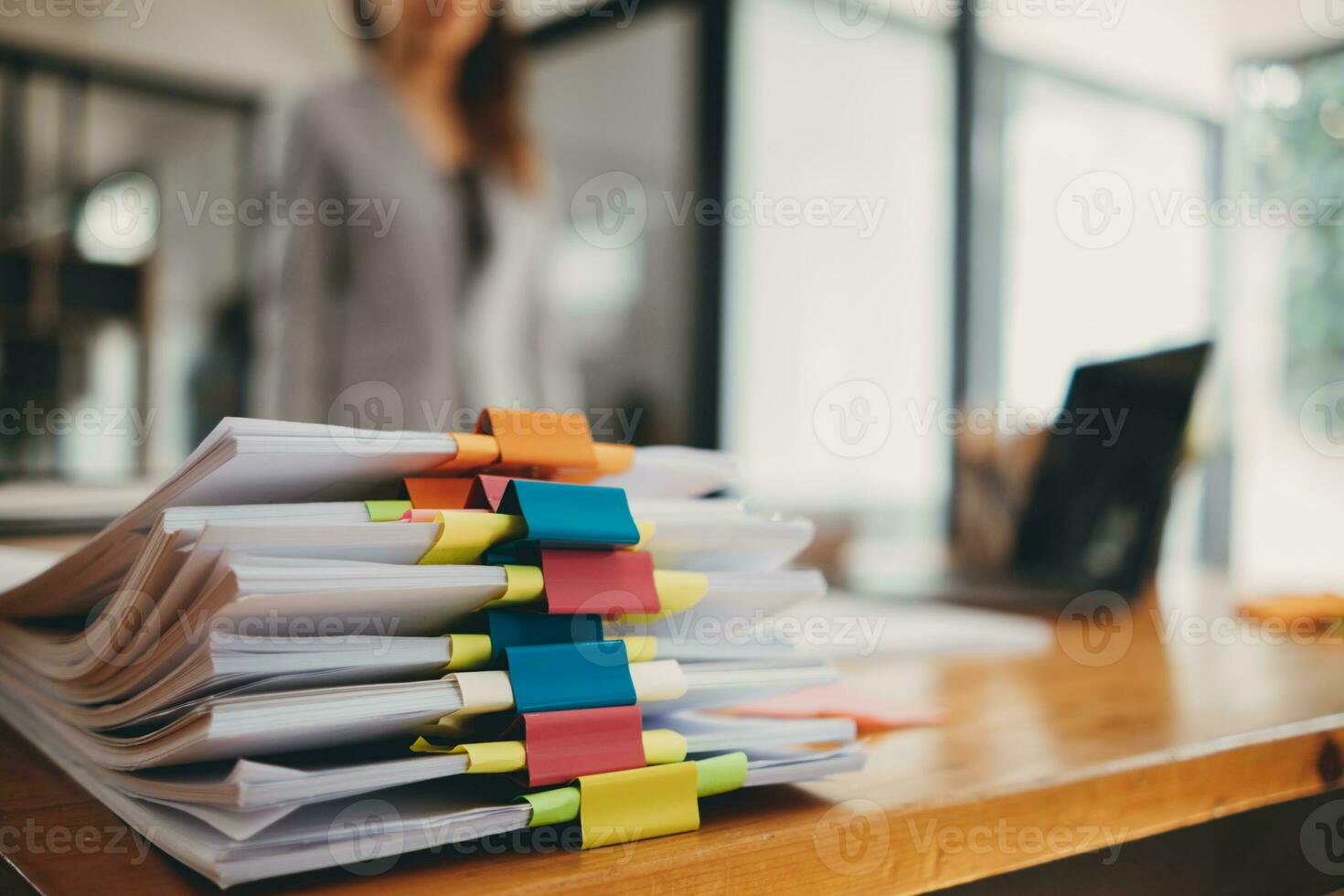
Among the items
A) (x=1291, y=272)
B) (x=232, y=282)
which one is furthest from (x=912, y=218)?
(x=232, y=282)

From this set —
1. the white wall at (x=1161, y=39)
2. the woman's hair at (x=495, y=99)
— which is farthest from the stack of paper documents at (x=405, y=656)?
the white wall at (x=1161, y=39)

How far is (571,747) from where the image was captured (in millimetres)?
349

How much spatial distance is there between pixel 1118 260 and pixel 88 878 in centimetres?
430

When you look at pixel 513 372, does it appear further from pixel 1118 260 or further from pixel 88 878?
pixel 88 878

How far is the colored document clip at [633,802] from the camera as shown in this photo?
1.13 feet

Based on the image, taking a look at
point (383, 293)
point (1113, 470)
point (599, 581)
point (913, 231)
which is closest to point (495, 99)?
point (383, 293)

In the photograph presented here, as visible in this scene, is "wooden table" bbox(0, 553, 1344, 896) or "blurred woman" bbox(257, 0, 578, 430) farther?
"blurred woman" bbox(257, 0, 578, 430)

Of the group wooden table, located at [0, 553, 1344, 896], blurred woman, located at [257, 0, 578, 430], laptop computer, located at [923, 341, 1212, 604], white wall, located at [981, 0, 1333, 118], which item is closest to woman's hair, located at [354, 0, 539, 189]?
blurred woman, located at [257, 0, 578, 430]

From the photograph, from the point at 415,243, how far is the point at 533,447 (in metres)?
2.72

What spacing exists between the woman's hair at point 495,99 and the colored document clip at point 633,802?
10.0ft

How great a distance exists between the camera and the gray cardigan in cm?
272

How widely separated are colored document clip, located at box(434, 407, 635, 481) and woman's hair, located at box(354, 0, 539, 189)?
297 centimetres

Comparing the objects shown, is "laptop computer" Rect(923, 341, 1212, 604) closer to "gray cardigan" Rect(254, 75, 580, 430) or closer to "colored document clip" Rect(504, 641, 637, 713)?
"colored document clip" Rect(504, 641, 637, 713)

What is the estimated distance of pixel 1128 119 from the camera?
4.14 meters
